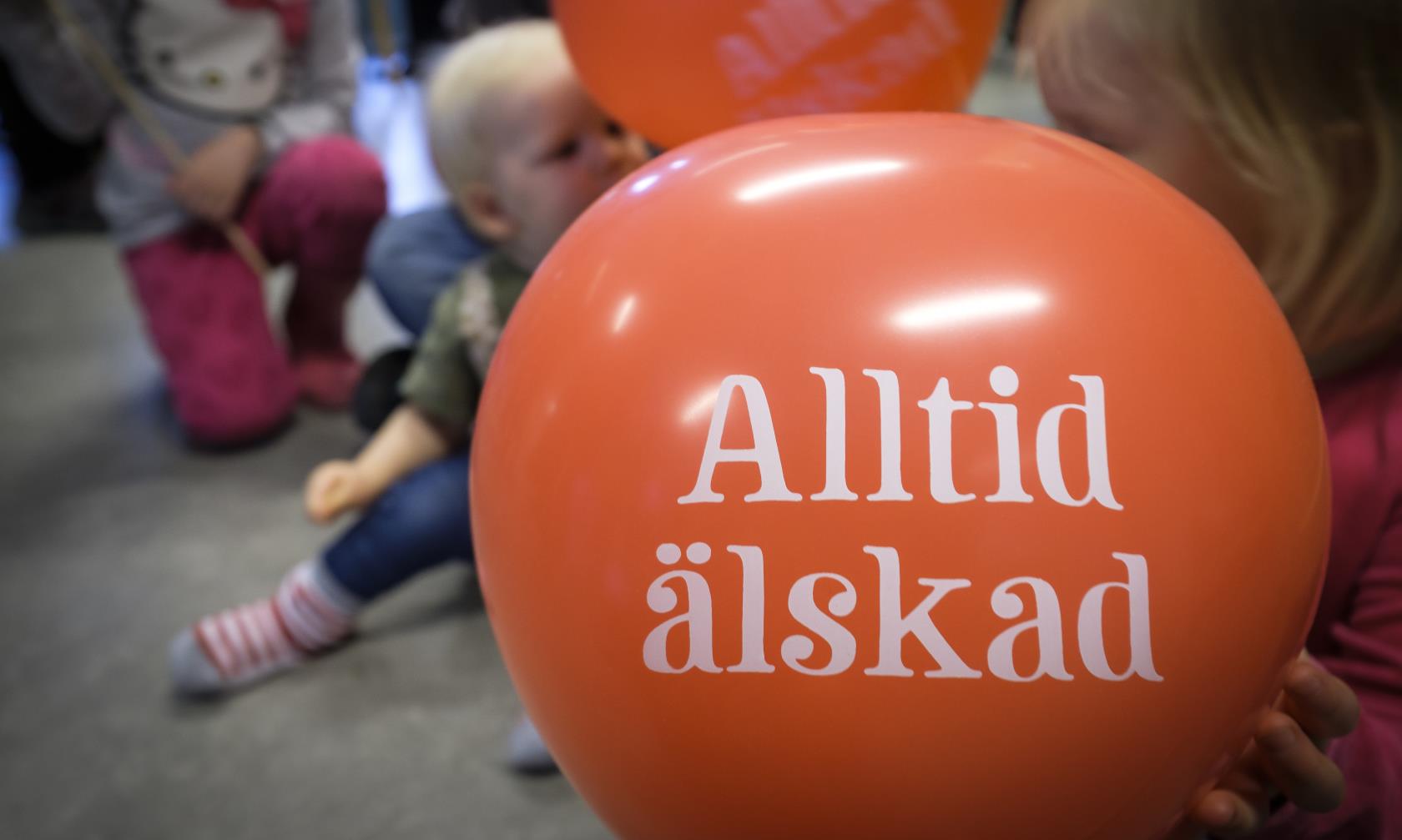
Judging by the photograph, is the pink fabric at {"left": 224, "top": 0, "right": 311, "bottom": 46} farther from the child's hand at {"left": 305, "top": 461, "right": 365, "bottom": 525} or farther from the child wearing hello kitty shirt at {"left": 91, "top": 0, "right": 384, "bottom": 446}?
the child's hand at {"left": 305, "top": 461, "right": 365, "bottom": 525}

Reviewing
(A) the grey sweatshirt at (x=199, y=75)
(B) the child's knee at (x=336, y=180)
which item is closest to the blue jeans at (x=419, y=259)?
(B) the child's knee at (x=336, y=180)

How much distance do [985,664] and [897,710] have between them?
0.13 feet

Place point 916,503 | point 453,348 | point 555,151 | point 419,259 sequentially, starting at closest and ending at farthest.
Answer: point 916,503
point 555,151
point 453,348
point 419,259

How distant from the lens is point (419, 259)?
4.10 feet

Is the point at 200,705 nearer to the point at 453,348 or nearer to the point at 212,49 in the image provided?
the point at 453,348

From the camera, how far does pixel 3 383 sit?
1.69m

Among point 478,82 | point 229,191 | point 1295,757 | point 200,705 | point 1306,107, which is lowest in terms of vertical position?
point 200,705

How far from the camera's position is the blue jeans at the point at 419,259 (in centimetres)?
124

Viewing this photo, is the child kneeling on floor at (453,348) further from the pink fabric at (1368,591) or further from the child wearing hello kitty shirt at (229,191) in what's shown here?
the pink fabric at (1368,591)

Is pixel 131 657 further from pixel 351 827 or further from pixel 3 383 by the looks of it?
pixel 3 383

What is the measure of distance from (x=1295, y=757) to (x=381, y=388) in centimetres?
104

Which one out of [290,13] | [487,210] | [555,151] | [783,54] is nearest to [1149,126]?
[783,54]

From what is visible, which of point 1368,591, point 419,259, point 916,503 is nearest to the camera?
point 916,503

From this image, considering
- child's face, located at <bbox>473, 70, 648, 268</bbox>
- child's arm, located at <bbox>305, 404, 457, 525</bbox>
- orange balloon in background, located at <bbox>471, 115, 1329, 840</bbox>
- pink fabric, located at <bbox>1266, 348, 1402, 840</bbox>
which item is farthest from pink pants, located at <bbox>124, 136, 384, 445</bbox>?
pink fabric, located at <bbox>1266, 348, 1402, 840</bbox>
